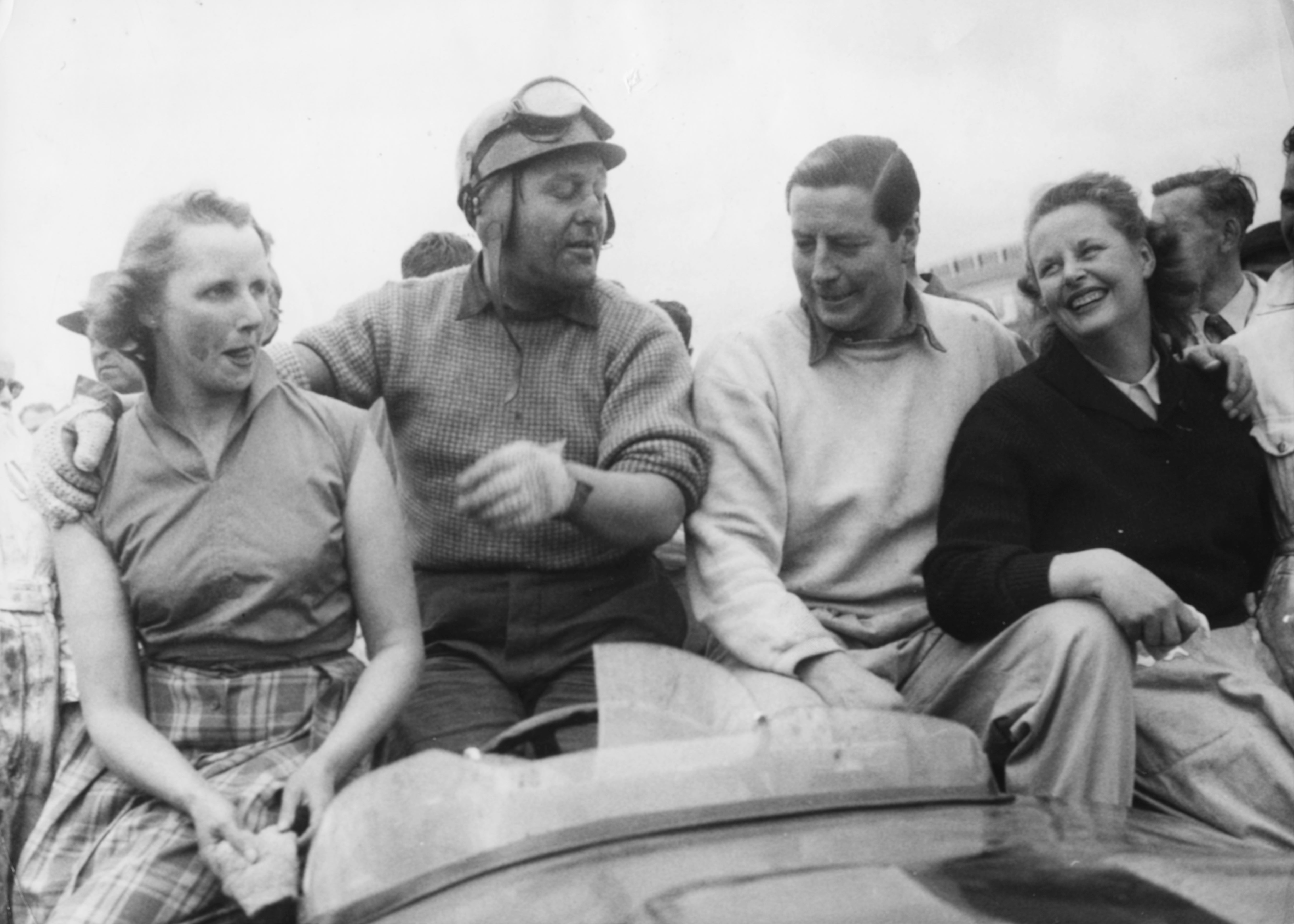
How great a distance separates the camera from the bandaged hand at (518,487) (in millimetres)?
1629

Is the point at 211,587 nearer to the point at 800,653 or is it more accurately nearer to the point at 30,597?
the point at 30,597

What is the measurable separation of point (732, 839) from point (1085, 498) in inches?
28.8

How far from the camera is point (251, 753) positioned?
1.62 metres

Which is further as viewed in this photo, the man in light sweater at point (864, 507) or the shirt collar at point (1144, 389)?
the shirt collar at point (1144, 389)

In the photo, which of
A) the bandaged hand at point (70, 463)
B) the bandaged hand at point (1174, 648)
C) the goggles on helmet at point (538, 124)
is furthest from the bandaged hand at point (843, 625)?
the bandaged hand at point (70, 463)

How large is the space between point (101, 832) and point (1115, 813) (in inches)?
44.2

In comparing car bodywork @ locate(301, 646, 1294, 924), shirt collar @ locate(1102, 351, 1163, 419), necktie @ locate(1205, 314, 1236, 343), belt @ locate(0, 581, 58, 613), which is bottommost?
car bodywork @ locate(301, 646, 1294, 924)

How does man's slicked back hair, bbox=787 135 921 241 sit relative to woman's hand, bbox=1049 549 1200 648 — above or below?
above

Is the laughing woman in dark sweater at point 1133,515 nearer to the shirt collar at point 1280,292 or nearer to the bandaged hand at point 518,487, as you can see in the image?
the shirt collar at point 1280,292

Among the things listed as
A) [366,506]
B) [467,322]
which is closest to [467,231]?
[467,322]

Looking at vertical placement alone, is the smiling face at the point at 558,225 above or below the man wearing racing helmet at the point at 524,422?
above

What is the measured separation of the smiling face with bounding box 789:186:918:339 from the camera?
1.87m

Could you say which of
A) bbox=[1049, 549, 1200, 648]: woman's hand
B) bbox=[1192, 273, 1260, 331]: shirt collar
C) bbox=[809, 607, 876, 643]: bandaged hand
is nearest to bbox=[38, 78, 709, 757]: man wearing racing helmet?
bbox=[809, 607, 876, 643]: bandaged hand

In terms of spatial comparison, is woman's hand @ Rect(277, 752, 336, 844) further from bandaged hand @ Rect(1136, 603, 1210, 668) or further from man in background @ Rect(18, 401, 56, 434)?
bandaged hand @ Rect(1136, 603, 1210, 668)
